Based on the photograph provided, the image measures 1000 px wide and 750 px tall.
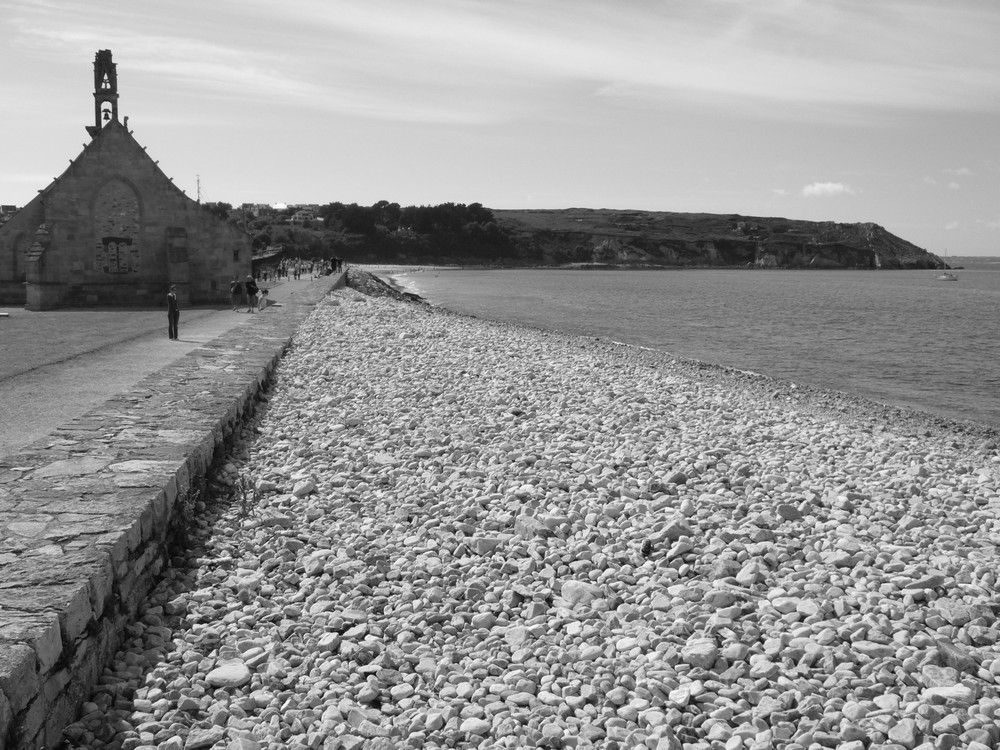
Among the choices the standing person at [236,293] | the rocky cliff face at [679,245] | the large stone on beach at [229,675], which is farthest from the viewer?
the rocky cliff face at [679,245]

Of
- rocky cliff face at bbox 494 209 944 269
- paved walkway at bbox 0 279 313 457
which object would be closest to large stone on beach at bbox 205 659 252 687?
paved walkway at bbox 0 279 313 457

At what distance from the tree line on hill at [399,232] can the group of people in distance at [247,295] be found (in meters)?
81.0

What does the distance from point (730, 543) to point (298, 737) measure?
135 inches

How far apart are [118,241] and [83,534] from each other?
2754cm

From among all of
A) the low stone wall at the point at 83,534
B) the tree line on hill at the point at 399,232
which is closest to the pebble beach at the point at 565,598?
the low stone wall at the point at 83,534

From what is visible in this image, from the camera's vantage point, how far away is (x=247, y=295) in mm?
28891

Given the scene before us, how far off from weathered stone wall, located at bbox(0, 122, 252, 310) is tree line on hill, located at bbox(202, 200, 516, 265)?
8005 cm

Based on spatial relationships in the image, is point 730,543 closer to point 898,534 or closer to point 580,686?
point 898,534

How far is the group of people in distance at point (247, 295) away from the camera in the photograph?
26.6m

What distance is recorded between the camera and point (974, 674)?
440 cm

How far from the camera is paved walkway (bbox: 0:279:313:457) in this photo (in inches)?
377

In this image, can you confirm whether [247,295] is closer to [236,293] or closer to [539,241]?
[236,293]

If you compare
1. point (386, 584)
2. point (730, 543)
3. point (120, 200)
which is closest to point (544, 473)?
point (730, 543)

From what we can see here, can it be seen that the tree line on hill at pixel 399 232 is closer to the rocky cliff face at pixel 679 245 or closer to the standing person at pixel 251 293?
the rocky cliff face at pixel 679 245
